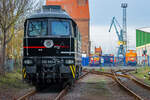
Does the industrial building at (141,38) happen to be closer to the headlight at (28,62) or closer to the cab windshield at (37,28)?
the cab windshield at (37,28)

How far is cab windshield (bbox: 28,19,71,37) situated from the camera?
40.9 ft

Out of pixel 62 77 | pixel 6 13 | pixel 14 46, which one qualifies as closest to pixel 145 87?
pixel 62 77

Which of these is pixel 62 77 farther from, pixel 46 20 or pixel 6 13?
pixel 6 13

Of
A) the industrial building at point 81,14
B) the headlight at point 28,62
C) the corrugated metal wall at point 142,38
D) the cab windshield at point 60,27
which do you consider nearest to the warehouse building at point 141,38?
the corrugated metal wall at point 142,38

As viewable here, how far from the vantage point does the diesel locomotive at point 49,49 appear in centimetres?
1212

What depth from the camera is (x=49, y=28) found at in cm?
1251

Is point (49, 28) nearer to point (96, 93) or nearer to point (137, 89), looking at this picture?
point (96, 93)

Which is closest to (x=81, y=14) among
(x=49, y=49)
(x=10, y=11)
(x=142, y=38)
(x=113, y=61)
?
(x=142, y=38)

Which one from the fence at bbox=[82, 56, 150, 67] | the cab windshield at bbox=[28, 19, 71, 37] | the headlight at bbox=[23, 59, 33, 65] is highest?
the cab windshield at bbox=[28, 19, 71, 37]

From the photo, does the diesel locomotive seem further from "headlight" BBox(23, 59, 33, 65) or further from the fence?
Answer: the fence

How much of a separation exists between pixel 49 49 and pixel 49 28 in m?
1.00

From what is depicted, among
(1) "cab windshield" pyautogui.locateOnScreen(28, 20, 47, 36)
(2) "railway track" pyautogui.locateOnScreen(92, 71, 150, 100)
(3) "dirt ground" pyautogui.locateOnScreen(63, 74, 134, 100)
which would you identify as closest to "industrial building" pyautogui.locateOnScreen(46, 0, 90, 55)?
(2) "railway track" pyautogui.locateOnScreen(92, 71, 150, 100)

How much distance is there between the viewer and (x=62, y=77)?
12.3 m

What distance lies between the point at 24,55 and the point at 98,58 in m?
36.6
